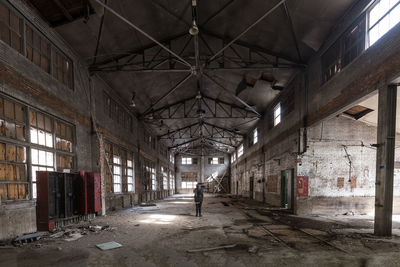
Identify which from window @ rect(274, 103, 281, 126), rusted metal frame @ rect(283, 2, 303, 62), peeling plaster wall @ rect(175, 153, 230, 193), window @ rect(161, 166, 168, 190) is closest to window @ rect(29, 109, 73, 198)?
rusted metal frame @ rect(283, 2, 303, 62)

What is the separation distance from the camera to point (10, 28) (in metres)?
6.39

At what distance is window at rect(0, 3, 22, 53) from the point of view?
6.14m

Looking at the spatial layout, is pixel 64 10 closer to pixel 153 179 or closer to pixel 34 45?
pixel 34 45

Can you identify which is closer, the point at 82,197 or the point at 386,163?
the point at 386,163

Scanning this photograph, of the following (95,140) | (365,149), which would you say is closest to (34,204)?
(95,140)

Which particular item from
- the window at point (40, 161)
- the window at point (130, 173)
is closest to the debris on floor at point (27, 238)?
the window at point (40, 161)

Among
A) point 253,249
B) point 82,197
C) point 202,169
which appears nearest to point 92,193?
point 82,197

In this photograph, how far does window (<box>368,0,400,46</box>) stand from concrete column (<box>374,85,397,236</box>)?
5.71 ft

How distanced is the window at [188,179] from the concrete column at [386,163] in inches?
1245

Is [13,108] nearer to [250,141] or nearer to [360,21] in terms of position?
[360,21]

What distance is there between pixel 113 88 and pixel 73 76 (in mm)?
3835

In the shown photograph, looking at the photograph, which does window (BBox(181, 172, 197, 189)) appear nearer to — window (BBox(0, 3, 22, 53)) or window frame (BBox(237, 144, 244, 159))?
window frame (BBox(237, 144, 244, 159))

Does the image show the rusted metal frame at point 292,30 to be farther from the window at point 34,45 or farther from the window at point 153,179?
the window at point 153,179

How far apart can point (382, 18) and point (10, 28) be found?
10.6 m
